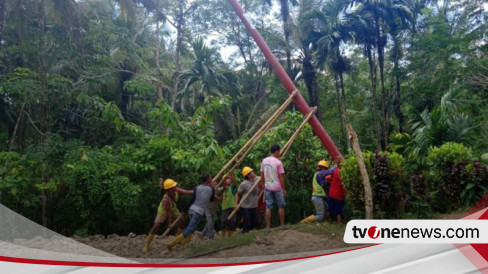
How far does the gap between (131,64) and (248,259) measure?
13.8 metres

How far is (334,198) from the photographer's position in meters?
7.19

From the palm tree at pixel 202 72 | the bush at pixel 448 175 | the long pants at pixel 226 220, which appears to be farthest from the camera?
the palm tree at pixel 202 72

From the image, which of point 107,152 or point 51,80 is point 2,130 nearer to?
point 51,80

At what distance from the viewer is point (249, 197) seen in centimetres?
738

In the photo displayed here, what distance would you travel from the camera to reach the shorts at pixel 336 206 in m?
7.16

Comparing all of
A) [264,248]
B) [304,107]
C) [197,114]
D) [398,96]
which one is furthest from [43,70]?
[398,96]

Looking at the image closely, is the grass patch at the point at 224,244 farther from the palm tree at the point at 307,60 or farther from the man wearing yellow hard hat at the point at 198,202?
the palm tree at the point at 307,60

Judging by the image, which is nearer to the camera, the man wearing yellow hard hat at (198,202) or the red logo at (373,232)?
the red logo at (373,232)

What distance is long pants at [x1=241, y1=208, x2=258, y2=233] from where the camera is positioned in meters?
7.45

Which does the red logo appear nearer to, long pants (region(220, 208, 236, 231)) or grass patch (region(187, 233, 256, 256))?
grass patch (region(187, 233, 256, 256))

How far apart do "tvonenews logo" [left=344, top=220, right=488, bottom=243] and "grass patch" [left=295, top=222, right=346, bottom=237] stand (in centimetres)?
183

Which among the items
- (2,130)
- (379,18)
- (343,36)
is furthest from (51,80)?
(379,18)

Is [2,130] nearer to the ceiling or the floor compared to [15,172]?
nearer to the ceiling

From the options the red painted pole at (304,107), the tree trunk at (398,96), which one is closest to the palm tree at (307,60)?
the tree trunk at (398,96)
